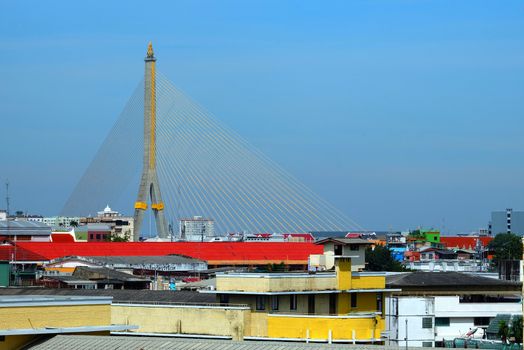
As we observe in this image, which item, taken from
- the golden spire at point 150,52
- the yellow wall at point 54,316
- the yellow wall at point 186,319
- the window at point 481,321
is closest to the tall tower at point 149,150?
the golden spire at point 150,52

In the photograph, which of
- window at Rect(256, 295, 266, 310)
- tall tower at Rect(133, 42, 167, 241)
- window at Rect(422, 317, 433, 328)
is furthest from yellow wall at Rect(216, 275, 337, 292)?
tall tower at Rect(133, 42, 167, 241)

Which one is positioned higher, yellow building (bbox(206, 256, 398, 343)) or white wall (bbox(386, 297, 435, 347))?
yellow building (bbox(206, 256, 398, 343))

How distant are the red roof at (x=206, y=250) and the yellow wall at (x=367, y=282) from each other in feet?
193

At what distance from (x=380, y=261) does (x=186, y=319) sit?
57901 mm

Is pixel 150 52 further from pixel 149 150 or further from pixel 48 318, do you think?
pixel 48 318

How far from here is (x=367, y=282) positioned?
110 feet

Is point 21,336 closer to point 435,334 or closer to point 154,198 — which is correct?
point 435,334

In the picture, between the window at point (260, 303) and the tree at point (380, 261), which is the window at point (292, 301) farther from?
the tree at point (380, 261)

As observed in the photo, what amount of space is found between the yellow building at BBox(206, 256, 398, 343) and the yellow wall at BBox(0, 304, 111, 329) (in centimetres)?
546

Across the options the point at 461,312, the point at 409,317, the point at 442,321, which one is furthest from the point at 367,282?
the point at 461,312

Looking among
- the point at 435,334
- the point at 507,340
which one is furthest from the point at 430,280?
the point at 507,340

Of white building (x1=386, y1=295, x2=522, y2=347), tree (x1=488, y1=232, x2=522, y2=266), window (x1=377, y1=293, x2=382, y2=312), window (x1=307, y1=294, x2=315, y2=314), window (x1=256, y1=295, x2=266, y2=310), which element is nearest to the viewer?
window (x1=256, y1=295, x2=266, y2=310)

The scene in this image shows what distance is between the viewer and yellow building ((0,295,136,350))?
24.0 m

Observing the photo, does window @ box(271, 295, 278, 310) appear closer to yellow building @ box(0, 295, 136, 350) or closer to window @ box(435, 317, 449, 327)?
yellow building @ box(0, 295, 136, 350)
